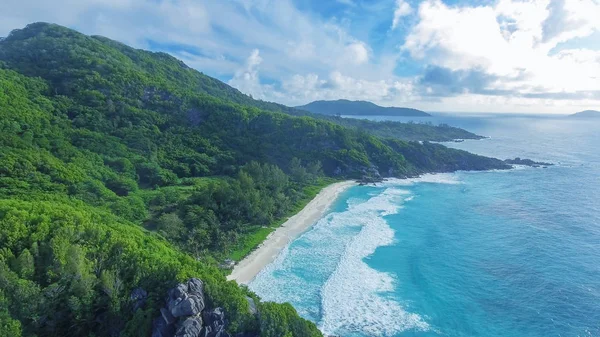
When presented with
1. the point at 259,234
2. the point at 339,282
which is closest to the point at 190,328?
the point at 339,282

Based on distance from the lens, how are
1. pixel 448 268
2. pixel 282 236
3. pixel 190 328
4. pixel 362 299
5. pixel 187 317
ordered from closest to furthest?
pixel 190 328
pixel 187 317
pixel 362 299
pixel 448 268
pixel 282 236

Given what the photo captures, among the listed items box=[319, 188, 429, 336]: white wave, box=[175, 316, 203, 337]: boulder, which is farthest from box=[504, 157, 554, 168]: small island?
box=[175, 316, 203, 337]: boulder

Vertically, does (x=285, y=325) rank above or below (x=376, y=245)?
above

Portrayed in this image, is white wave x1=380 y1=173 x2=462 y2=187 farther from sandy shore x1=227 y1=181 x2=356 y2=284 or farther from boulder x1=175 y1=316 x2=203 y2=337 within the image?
boulder x1=175 y1=316 x2=203 y2=337

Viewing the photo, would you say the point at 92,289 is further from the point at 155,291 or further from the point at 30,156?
the point at 30,156

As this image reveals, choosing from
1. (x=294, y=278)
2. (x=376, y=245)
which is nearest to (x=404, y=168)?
(x=376, y=245)

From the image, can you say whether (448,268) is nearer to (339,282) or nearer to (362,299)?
(362,299)
